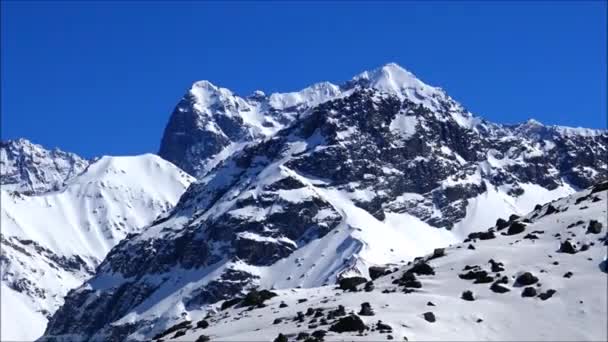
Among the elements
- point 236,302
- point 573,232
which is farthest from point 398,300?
point 236,302

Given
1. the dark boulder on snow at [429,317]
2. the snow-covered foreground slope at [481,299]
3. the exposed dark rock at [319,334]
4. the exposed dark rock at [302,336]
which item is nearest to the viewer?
the exposed dark rock at [319,334]

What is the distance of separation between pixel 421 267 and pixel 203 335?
25120mm

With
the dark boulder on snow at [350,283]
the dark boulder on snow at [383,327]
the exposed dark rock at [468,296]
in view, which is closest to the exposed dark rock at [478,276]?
the exposed dark rock at [468,296]

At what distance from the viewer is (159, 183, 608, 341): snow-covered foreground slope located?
10588 centimetres

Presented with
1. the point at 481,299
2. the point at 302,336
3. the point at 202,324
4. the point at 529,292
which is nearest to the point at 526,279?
the point at 529,292

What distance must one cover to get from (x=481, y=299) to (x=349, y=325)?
15241 millimetres

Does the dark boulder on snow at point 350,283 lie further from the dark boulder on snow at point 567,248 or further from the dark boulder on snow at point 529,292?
the dark boulder on snow at point 529,292

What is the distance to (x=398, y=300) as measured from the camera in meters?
117

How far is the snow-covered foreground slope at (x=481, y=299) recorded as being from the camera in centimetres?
10588

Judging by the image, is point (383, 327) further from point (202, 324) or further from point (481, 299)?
point (202, 324)

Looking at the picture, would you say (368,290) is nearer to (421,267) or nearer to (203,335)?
(421,267)

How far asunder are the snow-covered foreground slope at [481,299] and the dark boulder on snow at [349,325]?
10 cm

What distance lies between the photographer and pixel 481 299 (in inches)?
4530

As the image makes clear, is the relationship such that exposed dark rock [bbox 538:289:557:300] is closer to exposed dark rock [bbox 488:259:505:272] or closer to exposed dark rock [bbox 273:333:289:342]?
exposed dark rock [bbox 488:259:505:272]
